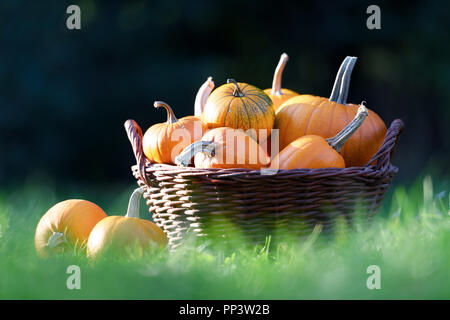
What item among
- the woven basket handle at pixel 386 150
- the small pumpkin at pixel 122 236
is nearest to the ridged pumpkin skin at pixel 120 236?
the small pumpkin at pixel 122 236

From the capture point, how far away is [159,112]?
3.47m

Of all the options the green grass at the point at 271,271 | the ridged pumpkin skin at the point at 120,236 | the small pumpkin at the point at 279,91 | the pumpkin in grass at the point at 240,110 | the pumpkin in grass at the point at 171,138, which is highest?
the small pumpkin at the point at 279,91

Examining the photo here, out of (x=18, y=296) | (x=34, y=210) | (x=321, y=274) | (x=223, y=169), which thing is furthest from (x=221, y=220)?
(x=34, y=210)

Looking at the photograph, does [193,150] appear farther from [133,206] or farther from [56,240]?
[56,240]

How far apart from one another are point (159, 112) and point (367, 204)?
6.89 ft

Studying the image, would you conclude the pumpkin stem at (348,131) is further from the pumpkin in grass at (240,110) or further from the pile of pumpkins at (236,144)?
the pumpkin in grass at (240,110)

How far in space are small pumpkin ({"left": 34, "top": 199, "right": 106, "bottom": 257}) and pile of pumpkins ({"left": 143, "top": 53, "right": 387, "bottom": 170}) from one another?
0.29m

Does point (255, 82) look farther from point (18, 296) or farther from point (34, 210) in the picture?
point (18, 296)

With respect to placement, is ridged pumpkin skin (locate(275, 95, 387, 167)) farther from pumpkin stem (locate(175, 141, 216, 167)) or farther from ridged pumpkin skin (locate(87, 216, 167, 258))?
ridged pumpkin skin (locate(87, 216, 167, 258))

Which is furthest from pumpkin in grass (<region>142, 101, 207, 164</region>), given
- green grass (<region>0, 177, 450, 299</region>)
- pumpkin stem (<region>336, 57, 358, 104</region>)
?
pumpkin stem (<region>336, 57, 358, 104</region>)

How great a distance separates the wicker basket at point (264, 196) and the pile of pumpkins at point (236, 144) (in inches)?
3.0

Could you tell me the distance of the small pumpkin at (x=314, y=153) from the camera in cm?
154

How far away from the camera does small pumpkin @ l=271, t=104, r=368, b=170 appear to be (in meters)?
1.54

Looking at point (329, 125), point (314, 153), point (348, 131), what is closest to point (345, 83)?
point (329, 125)
